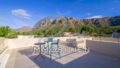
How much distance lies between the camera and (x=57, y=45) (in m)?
9.11

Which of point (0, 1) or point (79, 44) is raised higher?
point (0, 1)

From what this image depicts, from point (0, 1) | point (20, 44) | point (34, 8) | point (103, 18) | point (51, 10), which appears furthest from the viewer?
point (103, 18)

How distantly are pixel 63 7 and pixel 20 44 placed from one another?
2006 centimetres

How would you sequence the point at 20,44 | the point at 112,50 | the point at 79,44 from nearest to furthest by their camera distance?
the point at 112,50
the point at 79,44
the point at 20,44

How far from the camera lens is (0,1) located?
20.5 m

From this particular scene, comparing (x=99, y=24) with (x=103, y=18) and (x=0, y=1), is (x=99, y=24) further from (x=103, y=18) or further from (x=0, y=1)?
(x=0, y=1)

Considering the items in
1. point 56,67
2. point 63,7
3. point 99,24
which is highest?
point 63,7

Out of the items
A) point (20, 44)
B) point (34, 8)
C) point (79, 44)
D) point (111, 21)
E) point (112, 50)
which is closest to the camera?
point (112, 50)

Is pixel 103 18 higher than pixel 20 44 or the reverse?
higher

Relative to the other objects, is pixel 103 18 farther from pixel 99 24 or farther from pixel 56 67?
pixel 56 67

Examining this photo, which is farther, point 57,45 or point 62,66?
point 57,45

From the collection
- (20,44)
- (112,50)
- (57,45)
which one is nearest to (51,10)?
(20,44)

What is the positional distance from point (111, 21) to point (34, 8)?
29840 mm

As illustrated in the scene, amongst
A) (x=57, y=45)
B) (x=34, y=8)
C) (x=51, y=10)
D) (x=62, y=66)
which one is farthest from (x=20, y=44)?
(x=51, y=10)
